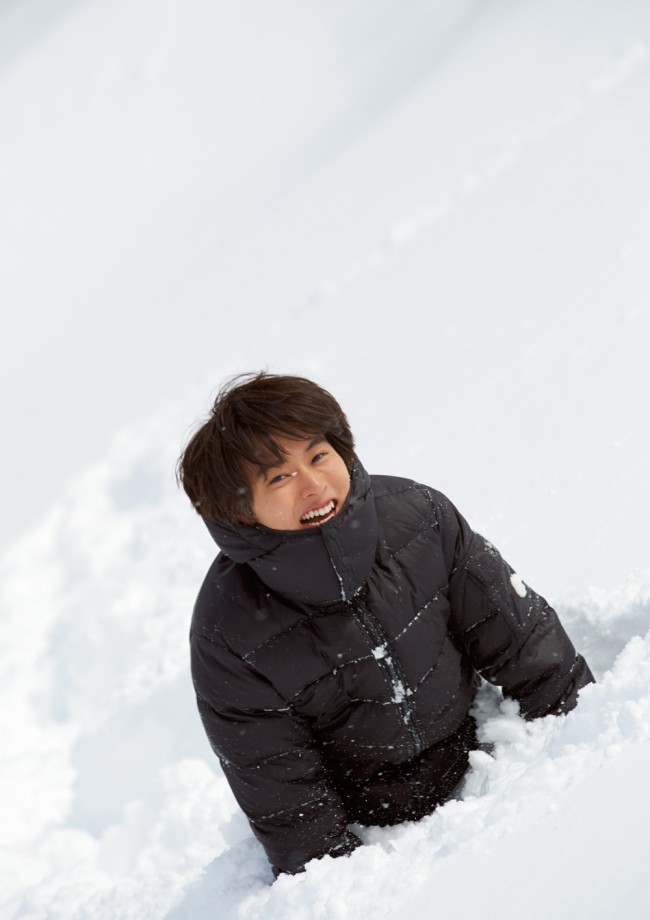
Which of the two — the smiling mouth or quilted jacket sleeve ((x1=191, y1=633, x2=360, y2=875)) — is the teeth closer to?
the smiling mouth

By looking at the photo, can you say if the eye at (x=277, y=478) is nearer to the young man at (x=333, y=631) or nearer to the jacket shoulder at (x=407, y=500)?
the young man at (x=333, y=631)

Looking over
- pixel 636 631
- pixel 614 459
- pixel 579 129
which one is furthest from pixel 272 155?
pixel 636 631

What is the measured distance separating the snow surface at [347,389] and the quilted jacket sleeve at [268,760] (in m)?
0.10

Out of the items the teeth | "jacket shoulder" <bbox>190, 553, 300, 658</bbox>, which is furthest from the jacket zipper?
the teeth

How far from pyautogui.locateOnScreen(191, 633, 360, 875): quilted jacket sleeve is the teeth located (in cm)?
31

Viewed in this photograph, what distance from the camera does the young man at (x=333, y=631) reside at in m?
1.84

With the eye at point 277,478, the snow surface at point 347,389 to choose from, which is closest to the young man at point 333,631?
the eye at point 277,478

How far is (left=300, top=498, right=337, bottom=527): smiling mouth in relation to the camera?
1843mm

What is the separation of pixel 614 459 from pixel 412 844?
1617 millimetres

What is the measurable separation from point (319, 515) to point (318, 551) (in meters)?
0.06

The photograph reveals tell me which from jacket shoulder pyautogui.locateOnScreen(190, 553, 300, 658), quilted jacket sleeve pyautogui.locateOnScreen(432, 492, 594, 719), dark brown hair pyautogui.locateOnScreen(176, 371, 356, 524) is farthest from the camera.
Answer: quilted jacket sleeve pyautogui.locateOnScreen(432, 492, 594, 719)

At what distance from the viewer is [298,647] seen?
1.96m

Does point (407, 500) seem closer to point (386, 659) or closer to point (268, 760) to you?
point (386, 659)

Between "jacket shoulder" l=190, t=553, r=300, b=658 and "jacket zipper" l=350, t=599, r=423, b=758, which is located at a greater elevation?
"jacket shoulder" l=190, t=553, r=300, b=658
